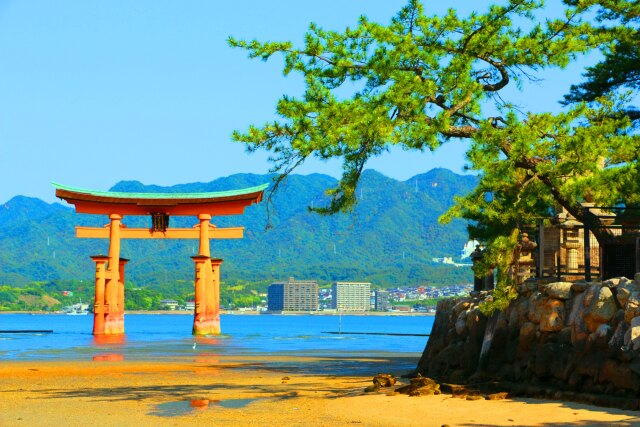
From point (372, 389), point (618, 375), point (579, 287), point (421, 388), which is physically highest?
point (579, 287)

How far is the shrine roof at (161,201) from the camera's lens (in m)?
44.5

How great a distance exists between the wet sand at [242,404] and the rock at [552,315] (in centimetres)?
129

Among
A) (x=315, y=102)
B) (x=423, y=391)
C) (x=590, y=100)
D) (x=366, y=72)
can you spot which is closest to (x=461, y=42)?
(x=366, y=72)

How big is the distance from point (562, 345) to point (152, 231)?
35355mm

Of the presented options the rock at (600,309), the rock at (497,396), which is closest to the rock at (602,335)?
the rock at (600,309)

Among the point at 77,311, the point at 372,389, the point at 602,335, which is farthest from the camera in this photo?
the point at 77,311

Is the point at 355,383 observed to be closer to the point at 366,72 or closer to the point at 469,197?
the point at 469,197

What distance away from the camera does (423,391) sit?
1459 centimetres

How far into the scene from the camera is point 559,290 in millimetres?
13922

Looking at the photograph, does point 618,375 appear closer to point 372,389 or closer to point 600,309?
point 600,309

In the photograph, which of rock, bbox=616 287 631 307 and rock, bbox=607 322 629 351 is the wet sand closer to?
rock, bbox=607 322 629 351

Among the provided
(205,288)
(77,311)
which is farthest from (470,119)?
(77,311)

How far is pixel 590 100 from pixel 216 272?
2784 centimetres

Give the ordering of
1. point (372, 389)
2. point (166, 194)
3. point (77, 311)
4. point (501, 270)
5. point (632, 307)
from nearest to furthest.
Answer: point (632, 307)
point (501, 270)
point (372, 389)
point (166, 194)
point (77, 311)
